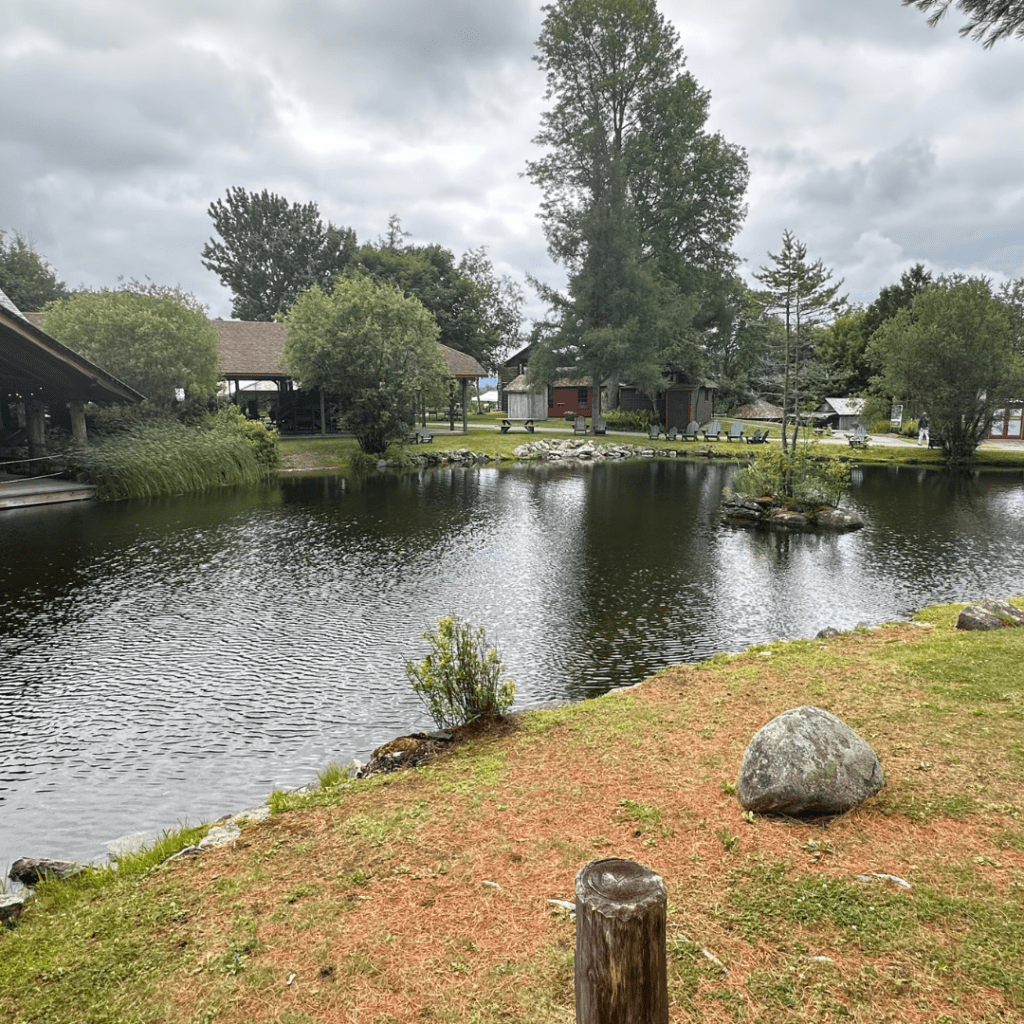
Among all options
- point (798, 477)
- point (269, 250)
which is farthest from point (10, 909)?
point (269, 250)

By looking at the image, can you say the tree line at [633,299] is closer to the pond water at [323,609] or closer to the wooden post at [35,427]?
the wooden post at [35,427]

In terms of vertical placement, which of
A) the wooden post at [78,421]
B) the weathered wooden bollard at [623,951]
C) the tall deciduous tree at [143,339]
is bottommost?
the weathered wooden bollard at [623,951]

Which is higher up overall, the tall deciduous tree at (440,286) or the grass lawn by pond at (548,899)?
the tall deciduous tree at (440,286)

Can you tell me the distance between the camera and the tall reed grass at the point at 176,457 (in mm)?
24328

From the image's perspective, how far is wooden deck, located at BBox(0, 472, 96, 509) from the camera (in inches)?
846

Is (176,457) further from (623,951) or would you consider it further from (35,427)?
A: (623,951)

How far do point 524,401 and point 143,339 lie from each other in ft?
113

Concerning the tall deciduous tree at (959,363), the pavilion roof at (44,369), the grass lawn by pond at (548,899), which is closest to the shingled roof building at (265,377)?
the pavilion roof at (44,369)

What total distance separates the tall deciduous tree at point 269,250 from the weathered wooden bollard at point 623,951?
70897mm

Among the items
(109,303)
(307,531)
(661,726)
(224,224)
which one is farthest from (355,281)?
(224,224)

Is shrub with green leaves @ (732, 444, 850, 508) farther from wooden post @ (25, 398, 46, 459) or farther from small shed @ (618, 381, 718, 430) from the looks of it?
wooden post @ (25, 398, 46, 459)

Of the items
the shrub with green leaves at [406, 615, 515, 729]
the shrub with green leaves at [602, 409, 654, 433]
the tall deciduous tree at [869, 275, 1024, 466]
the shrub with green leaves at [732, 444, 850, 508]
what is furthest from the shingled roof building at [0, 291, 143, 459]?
the tall deciduous tree at [869, 275, 1024, 466]

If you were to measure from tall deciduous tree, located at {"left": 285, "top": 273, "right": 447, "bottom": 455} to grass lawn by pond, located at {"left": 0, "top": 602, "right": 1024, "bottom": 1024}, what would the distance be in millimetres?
29322

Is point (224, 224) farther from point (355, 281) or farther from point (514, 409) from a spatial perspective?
point (355, 281)
